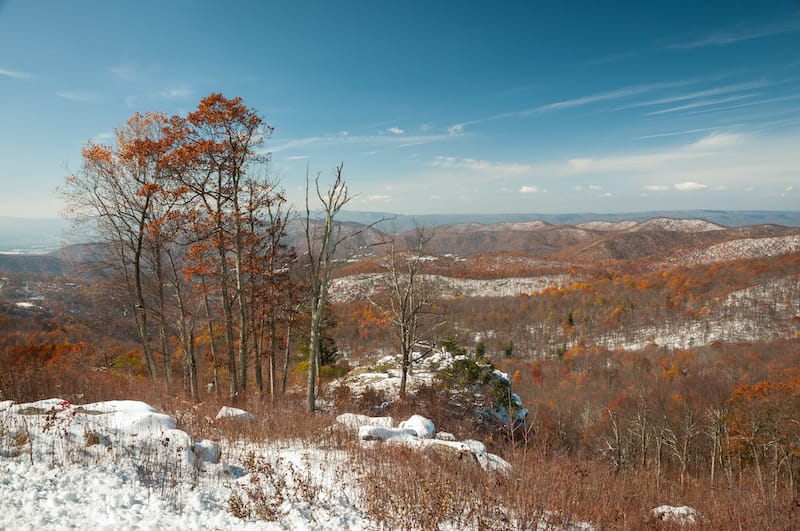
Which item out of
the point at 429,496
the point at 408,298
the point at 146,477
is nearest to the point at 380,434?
the point at 429,496

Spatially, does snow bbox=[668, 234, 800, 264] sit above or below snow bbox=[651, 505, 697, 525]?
below

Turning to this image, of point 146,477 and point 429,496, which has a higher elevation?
point 146,477

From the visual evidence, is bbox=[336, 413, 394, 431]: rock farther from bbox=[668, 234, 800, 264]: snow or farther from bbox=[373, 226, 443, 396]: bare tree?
bbox=[668, 234, 800, 264]: snow

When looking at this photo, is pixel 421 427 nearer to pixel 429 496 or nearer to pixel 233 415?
pixel 233 415

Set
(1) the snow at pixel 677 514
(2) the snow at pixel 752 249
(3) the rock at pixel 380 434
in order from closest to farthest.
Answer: (1) the snow at pixel 677 514, (3) the rock at pixel 380 434, (2) the snow at pixel 752 249

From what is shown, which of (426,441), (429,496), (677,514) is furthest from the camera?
(426,441)

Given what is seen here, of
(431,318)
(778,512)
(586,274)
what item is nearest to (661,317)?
(586,274)

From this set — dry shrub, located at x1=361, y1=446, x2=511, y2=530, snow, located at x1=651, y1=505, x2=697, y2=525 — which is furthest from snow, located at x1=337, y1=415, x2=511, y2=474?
snow, located at x1=651, y1=505, x2=697, y2=525

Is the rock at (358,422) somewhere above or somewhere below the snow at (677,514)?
below

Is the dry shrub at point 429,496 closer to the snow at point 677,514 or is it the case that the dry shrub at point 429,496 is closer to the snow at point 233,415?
the snow at point 677,514

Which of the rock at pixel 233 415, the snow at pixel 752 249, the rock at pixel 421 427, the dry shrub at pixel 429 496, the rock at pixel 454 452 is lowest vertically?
the snow at pixel 752 249

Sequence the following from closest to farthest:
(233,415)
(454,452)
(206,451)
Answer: (206,451)
(454,452)
(233,415)

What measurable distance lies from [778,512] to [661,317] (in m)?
140

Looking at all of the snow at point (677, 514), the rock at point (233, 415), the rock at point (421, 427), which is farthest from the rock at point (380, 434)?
the snow at point (677, 514)
